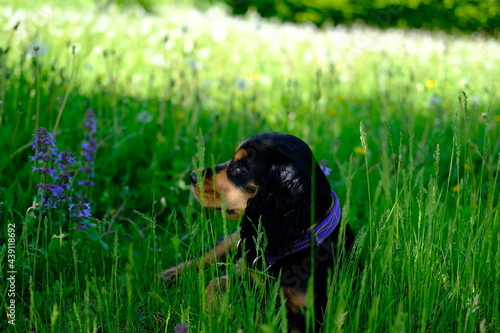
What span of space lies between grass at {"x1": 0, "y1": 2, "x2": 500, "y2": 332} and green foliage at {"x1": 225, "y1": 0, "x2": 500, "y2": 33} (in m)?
9.05

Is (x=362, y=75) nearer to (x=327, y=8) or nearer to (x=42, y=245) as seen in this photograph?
(x=42, y=245)

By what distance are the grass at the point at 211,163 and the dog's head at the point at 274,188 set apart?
20 cm

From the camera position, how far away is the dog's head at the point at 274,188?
2193mm

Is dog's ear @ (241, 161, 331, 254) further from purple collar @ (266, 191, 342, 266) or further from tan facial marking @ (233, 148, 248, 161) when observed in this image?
tan facial marking @ (233, 148, 248, 161)

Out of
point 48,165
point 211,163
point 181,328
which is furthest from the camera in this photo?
point 211,163

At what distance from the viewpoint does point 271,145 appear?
237cm

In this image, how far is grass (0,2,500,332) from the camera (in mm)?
1915

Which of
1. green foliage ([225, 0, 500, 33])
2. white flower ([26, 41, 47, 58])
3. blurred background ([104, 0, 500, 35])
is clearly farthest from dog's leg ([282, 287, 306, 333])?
green foliage ([225, 0, 500, 33])

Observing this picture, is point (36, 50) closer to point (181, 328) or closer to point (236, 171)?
point (236, 171)

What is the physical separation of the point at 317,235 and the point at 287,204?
7.6 inches

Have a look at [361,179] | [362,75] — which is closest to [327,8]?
[362,75]

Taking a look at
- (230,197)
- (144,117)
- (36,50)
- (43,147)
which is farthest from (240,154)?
(144,117)

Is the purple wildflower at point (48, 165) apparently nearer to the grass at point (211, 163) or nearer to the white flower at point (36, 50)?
the grass at point (211, 163)

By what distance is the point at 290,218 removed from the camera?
2189 mm
